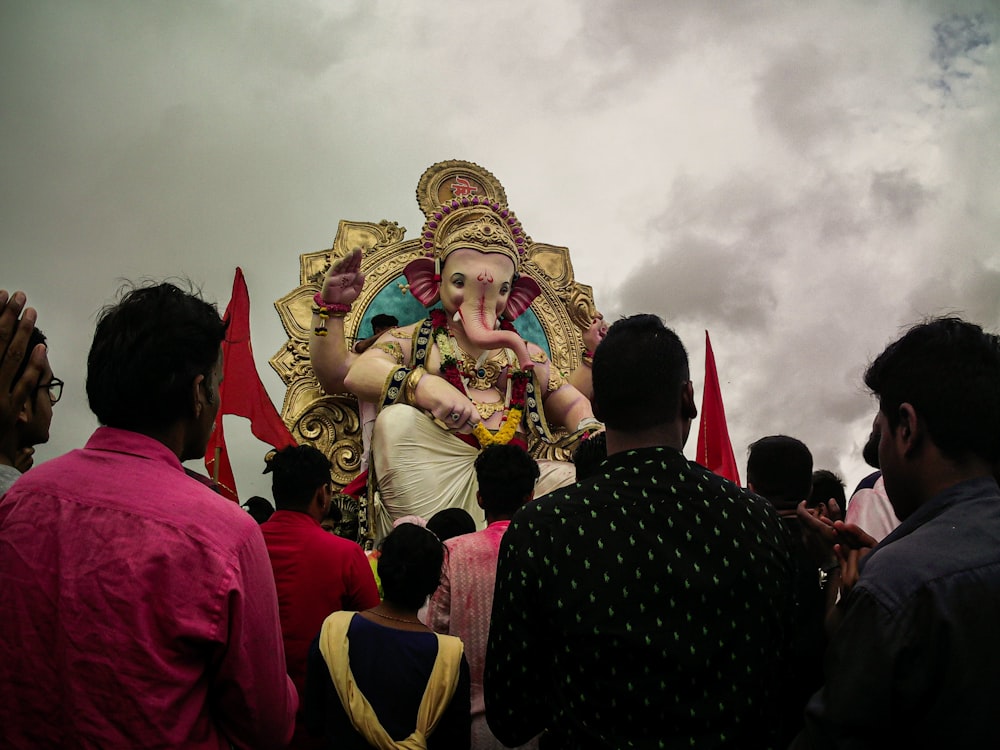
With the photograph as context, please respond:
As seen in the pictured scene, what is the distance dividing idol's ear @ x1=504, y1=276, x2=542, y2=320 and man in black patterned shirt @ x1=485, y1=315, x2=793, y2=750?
599 centimetres

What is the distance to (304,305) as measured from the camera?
7.28 m

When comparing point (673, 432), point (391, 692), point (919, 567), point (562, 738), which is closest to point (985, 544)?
point (919, 567)

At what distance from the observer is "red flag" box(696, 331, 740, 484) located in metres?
5.93

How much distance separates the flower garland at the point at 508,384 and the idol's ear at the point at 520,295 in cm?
82

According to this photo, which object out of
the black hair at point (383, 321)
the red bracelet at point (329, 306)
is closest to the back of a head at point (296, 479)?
the red bracelet at point (329, 306)

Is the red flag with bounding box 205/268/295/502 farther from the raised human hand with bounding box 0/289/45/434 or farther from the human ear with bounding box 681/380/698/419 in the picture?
the human ear with bounding box 681/380/698/419

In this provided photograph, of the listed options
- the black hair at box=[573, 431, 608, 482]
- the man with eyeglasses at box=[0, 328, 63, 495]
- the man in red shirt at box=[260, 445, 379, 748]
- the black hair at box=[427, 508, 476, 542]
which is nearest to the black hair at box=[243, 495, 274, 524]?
the black hair at box=[427, 508, 476, 542]

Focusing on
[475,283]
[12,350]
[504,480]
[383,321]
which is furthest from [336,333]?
[12,350]

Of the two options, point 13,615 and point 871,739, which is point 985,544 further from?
point 13,615

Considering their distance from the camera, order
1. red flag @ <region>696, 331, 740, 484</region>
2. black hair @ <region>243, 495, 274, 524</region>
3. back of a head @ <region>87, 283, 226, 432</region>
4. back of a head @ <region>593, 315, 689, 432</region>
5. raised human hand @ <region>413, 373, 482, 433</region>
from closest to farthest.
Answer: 1. back of a head @ <region>87, 283, 226, 432</region>
2. back of a head @ <region>593, 315, 689, 432</region>
3. black hair @ <region>243, 495, 274, 524</region>
4. red flag @ <region>696, 331, 740, 484</region>
5. raised human hand @ <region>413, 373, 482, 433</region>

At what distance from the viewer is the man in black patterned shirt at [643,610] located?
135cm

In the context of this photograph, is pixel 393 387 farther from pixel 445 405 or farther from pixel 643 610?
pixel 643 610

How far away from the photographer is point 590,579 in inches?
54.5

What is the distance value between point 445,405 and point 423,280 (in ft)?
5.20
